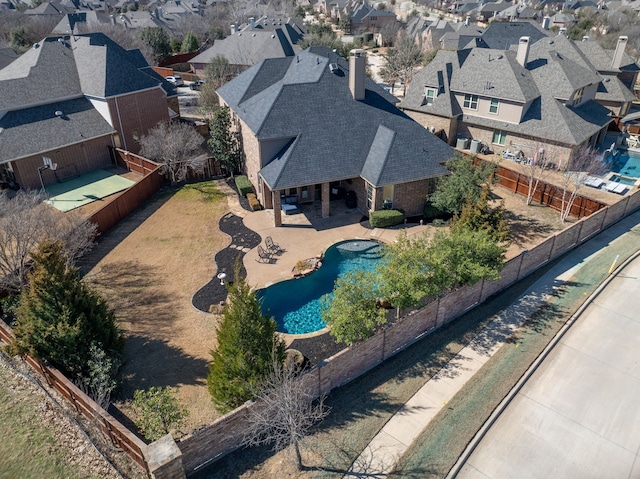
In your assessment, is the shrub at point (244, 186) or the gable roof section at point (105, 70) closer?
the shrub at point (244, 186)

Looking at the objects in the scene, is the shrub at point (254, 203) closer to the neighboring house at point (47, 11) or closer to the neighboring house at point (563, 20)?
the neighboring house at point (47, 11)

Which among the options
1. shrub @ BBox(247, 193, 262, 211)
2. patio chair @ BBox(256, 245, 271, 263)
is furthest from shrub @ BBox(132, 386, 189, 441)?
shrub @ BBox(247, 193, 262, 211)

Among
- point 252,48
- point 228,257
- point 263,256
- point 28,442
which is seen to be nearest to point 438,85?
point 263,256

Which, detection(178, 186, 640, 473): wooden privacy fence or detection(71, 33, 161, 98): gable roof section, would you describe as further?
detection(71, 33, 161, 98): gable roof section

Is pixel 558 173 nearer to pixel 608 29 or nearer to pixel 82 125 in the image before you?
pixel 82 125

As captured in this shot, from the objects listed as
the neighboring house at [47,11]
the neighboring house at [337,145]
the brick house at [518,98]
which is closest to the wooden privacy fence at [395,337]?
the neighboring house at [337,145]

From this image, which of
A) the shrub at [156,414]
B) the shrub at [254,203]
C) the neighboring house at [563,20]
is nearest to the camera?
the shrub at [156,414]

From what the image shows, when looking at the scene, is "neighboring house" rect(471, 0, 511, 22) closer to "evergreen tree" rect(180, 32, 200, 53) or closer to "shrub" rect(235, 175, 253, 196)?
"evergreen tree" rect(180, 32, 200, 53)

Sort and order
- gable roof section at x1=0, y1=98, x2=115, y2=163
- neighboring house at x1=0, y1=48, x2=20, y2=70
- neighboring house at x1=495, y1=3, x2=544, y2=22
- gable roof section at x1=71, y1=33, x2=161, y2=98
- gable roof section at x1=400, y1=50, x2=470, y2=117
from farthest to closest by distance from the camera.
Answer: neighboring house at x1=495, y1=3, x2=544, y2=22 → neighboring house at x1=0, y1=48, x2=20, y2=70 → gable roof section at x1=400, y1=50, x2=470, y2=117 → gable roof section at x1=71, y1=33, x2=161, y2=98 → gable roof section at x1=0, y1=98, x2=115, y2=163
